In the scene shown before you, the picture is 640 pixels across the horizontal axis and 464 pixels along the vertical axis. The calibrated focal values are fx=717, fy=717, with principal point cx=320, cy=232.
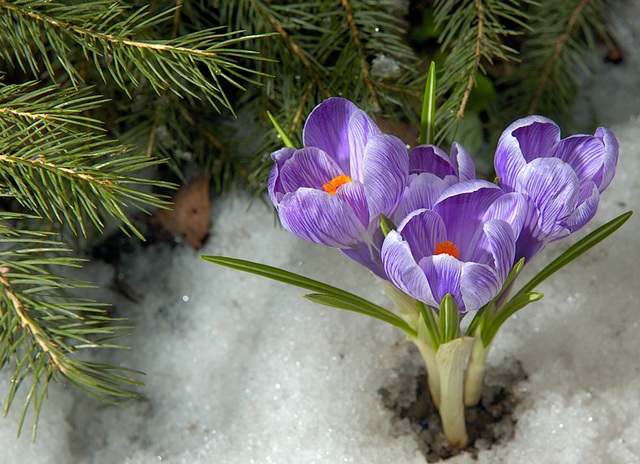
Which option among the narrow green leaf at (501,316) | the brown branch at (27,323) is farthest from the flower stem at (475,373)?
the brown branch at (27,323)

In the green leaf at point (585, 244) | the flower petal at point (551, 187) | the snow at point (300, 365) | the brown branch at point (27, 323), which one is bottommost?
the snow at point (300, 365)

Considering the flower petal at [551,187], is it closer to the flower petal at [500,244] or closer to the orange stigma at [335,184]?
the flower petal at [500,244]

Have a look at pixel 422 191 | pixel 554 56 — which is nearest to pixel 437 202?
pixel 422 191

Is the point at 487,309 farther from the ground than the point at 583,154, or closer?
closer

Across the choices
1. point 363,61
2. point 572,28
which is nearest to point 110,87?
point 363,61

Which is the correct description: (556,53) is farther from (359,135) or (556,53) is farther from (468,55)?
(359,135)

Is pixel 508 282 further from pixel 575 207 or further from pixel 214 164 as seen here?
pixel 214 164

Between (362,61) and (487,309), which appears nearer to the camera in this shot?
(487,309)
